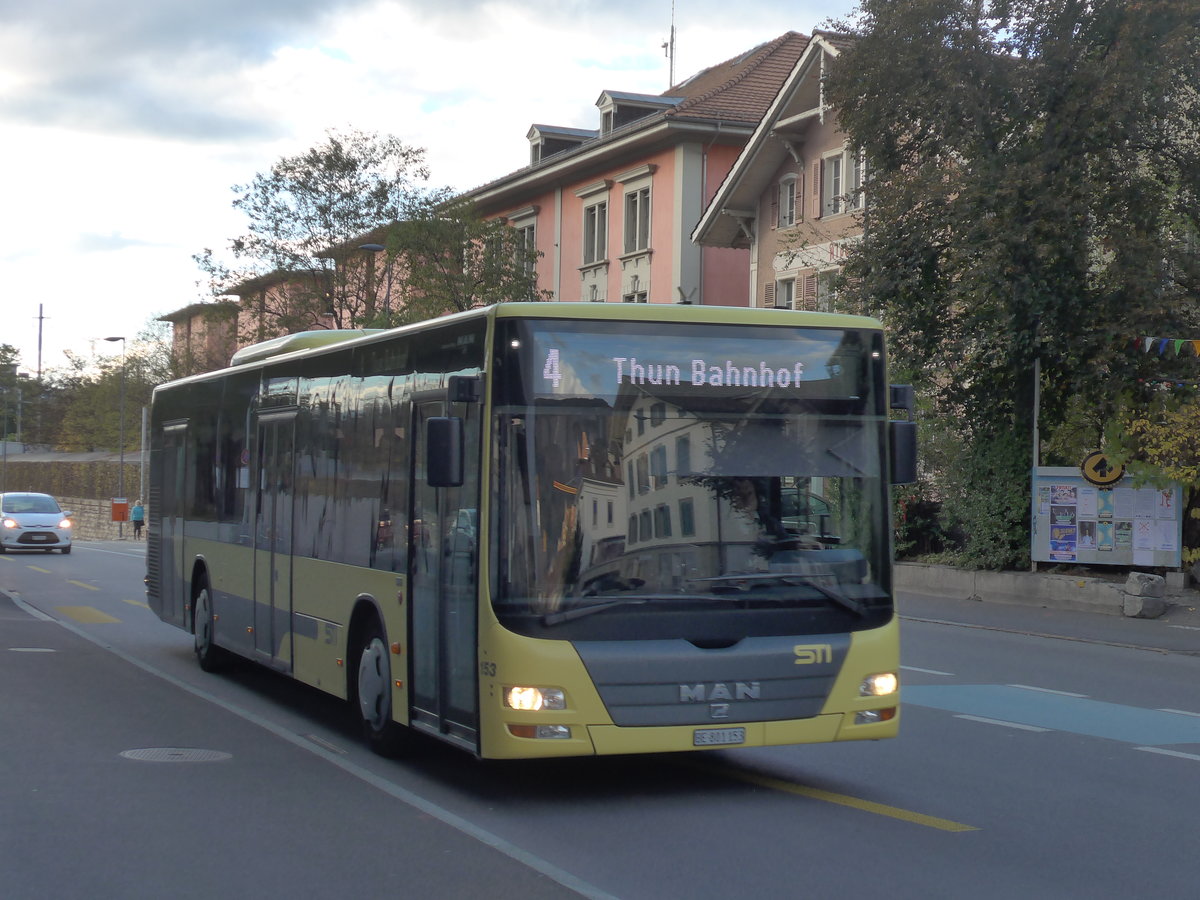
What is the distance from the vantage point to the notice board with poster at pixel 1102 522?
24.0 metres

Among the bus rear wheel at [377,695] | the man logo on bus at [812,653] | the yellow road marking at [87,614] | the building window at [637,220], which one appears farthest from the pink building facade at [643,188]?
the man logo on bus at [812,653]

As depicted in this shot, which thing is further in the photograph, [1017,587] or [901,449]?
[1017,587]

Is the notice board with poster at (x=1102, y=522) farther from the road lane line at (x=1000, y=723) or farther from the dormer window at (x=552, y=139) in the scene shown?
the dormer window at (x=552, y=139)

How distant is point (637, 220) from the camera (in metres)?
47.8

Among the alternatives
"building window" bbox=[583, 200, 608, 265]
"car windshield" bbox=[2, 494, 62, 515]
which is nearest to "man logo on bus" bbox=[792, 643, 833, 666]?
"car windshield" bbox=[2, 494, 62, 515]

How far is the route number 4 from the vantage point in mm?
8234

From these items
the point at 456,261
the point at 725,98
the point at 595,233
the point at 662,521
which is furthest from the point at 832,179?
the point at 662,521

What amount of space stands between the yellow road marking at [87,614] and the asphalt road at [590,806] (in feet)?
23.5

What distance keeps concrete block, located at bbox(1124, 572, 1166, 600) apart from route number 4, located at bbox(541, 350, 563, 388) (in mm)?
16183

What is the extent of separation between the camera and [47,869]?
22.5 feet

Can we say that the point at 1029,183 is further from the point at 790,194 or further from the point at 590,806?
the point at 790,194

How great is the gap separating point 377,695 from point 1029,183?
1636 centimetres

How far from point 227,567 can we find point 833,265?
25.7m

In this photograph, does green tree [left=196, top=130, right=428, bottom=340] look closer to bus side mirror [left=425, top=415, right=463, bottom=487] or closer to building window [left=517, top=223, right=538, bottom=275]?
building window [left=517, top=223, right=538, bottom=275]
